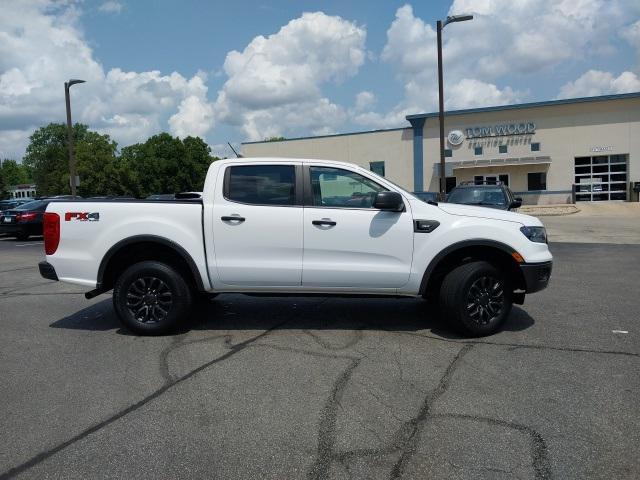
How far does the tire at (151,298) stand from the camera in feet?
19.6

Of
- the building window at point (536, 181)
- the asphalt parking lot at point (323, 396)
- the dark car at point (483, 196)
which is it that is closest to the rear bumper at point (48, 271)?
the asphalt parking lot at point (323, 396)

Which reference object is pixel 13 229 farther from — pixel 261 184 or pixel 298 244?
pixel 298 244

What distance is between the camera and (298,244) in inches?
229

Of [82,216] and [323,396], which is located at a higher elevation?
[82,216]

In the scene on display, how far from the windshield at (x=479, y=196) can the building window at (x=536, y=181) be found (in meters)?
25.0

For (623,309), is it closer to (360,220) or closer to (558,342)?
(558,342)

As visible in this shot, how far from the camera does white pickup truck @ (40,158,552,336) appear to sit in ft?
18.9

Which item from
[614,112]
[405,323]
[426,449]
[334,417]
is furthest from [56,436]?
[614,112]

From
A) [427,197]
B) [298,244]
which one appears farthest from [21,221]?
[298,244]

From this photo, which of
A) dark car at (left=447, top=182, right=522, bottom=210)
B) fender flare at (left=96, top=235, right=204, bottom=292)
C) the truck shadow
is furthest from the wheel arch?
dark car at (left=447, top=182, right=522, bottom=210)

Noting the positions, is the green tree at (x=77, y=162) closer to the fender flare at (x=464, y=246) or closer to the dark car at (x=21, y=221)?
the dark car at (x=21, y=221)

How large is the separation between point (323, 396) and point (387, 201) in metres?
2.14

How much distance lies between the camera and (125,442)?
3574 mm

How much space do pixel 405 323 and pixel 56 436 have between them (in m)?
3.95
